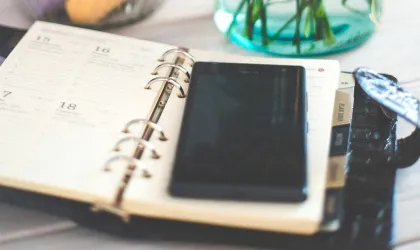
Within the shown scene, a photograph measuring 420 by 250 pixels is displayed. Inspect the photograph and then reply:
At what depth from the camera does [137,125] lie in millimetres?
506

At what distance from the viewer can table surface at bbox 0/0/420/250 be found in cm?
47

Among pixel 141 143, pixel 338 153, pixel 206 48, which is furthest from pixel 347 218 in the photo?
pixel 206 48

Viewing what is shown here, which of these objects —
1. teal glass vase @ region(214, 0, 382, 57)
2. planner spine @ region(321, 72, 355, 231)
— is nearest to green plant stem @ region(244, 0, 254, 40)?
teal glass vase @ region(214, 0, 382, 57)

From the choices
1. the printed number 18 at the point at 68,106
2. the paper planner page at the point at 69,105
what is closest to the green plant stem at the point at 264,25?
the paper planner page at the point at 69,105

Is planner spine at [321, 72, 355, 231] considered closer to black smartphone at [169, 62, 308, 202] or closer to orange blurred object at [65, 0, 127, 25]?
black smartphone at [169, 62, 308, 202]

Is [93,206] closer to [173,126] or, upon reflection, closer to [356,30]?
[173,126]

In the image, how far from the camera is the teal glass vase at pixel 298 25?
60cm

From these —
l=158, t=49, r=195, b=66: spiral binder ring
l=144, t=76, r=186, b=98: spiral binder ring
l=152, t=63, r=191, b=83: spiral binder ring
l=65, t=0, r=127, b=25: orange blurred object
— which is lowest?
l=144, t=76, r=186, b=98: spiral binder ring

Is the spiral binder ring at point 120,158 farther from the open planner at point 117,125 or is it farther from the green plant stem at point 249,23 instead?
the green plant stem at point 249,23

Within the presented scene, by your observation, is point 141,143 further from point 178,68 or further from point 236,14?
point 236,14

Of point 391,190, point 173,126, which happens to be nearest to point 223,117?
point 173,126

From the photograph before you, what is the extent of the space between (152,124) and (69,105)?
85 mm

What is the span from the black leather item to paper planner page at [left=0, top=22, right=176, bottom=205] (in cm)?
2

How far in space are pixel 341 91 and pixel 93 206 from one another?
246mm
